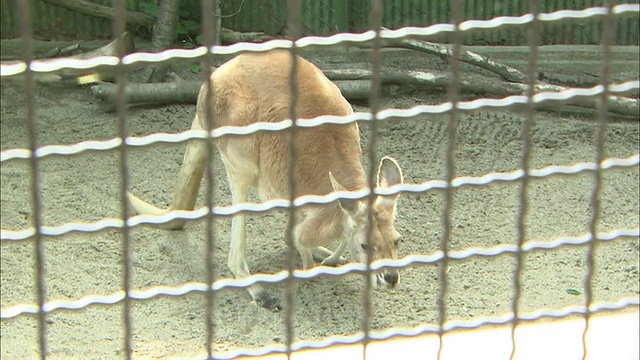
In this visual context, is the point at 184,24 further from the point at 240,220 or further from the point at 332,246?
the point at 240,220

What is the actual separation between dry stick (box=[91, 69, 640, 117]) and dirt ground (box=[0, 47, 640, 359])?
0.09m

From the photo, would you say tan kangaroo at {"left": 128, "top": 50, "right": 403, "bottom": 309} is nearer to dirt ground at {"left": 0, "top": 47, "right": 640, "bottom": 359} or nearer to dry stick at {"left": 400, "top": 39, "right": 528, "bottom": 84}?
dirt ground at {"left": 0, "top": 47, "right": 640, "bottom": 359}

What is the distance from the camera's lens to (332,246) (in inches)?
208

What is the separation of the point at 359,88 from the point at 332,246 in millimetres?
1422

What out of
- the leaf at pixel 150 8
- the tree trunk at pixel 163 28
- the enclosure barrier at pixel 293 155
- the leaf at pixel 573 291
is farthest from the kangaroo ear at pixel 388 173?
the leaf at pixel 150 8

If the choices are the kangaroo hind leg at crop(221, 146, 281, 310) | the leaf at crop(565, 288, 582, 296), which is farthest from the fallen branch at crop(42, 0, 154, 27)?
the leaf at crop(565, 288, 582, 296)

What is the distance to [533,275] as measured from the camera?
496 cm

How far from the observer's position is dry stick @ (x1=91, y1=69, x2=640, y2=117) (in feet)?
20.9

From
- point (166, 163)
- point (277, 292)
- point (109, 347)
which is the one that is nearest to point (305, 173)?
point (277, 292)

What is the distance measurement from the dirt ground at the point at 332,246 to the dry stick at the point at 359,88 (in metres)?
0.09

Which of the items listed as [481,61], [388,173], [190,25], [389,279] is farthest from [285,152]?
[190,25]

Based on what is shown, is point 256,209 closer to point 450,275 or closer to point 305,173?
point 305,173

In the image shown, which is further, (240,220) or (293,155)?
(240,220)

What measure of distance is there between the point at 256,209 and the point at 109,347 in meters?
2.34
